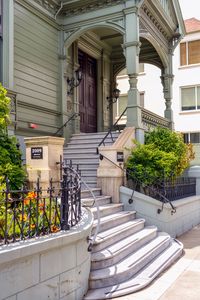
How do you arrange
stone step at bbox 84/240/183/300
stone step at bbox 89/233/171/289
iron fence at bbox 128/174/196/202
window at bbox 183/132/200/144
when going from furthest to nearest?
window at bbox 183/132/200/144, iron fence at bbox 128/174/196/202, stone step at bbox 89/233/171/289, stone step at bbox 84/240/183/300

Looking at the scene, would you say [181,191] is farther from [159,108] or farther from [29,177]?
[159,108]

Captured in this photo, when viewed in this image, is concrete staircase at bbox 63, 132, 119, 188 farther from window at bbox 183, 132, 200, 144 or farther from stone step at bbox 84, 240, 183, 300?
window at bbox 183, 132, 200, 144

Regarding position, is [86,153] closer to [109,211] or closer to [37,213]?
[109,211]

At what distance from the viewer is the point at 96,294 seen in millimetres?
4906

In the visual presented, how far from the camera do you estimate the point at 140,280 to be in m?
5.50

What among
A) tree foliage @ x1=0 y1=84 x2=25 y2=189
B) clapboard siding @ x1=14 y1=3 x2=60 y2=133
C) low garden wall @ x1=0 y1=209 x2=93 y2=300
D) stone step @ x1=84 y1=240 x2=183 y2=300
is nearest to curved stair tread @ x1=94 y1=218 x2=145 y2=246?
stone step @ x1=84 y1=240 x2=183 y2=300

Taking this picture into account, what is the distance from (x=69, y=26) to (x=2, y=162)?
255 inches

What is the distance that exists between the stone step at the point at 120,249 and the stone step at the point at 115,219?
1.34 ft

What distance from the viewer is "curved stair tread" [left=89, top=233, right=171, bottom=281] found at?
207 inches

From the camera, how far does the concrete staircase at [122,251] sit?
5184mm

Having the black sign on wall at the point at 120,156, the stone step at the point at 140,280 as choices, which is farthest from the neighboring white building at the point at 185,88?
the stone step at the point at 140,280

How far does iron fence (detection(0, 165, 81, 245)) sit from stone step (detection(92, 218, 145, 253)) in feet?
2.98

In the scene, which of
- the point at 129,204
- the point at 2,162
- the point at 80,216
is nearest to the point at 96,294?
the point at 80,216

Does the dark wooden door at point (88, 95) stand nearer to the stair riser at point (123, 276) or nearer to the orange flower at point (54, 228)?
the stair riser at point (123, 276)
